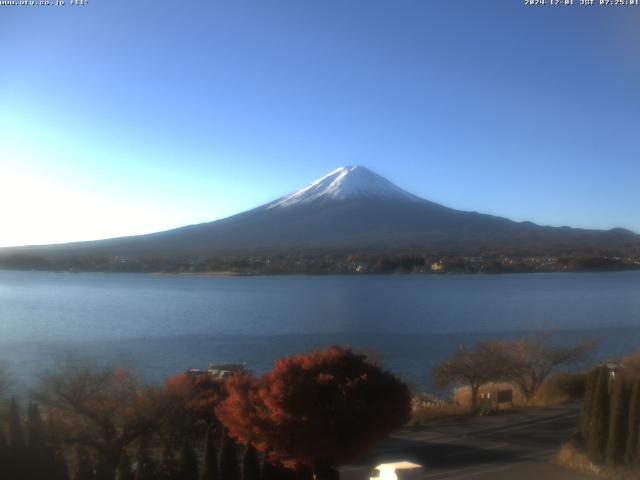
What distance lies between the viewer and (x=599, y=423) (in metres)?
7.72

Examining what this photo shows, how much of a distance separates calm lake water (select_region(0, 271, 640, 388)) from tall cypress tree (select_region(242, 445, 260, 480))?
6.29 meters

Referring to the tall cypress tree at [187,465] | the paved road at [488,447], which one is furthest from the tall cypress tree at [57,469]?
the paved road at [488,447]

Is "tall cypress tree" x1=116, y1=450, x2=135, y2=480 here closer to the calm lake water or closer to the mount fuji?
the calm lake water

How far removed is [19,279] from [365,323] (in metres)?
35.8

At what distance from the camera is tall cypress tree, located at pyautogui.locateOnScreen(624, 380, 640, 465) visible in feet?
23.7

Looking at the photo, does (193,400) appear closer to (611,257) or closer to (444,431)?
(444,431)

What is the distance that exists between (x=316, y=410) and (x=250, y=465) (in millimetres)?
921

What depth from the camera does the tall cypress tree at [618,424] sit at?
743 cm

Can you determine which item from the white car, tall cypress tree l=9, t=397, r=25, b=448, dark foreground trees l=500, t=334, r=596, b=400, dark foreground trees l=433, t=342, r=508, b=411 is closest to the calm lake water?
dark foreground trees l=433, t=342, r=508, b=411

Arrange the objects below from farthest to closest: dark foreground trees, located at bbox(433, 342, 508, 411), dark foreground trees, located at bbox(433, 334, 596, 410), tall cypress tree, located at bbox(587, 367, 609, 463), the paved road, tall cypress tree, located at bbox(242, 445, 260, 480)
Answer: dark foreground trees, located at bbox(433, 334, 596, 410) → dark foreground trees, located at bbox(433, 342, 508, 411) → the paved road → tall cypress tree, located at bbox(587, 367, 609, 463) → tall cypress tree, located at bbox(242, 445, 260, 480)

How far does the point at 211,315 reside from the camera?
101ft

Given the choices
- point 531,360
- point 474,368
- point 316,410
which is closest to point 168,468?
point 316,410

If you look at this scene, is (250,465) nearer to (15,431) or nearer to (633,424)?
(15,431)

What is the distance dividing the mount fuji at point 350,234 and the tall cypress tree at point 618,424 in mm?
52826
